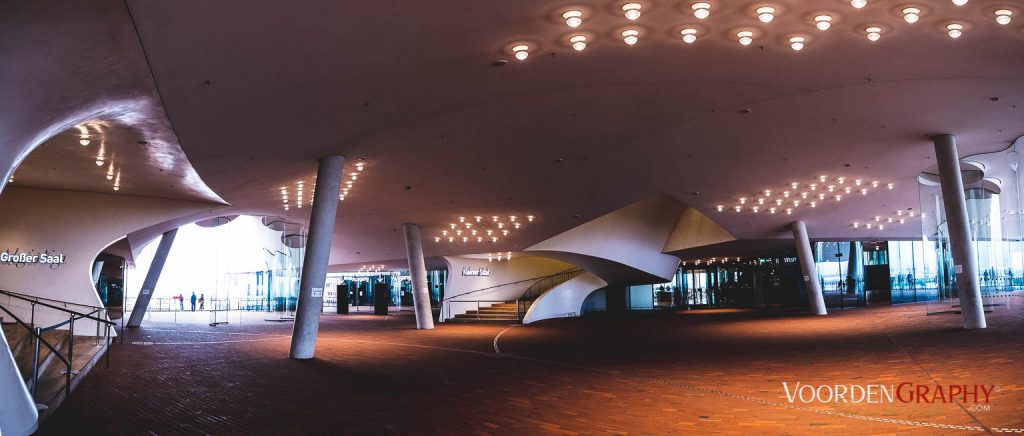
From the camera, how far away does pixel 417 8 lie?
745cm

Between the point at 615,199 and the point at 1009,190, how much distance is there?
10.7 meters

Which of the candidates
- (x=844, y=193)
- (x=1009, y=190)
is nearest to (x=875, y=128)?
(x=1009, y=190)

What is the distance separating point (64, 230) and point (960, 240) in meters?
23.1

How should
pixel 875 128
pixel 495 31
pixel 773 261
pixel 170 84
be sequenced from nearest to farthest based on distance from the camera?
pixel 495 31 < pixel 170 84 < pixel 875 128 < pixel 773 261

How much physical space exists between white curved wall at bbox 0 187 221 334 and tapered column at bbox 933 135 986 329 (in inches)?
834

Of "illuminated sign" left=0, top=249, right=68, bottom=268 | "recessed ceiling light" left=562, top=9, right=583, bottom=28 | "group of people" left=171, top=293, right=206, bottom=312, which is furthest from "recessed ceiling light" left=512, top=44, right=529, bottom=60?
"group of people" left=171, top=293, right=206, bottom=312

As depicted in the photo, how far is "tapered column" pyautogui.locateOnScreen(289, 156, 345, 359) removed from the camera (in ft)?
45.6

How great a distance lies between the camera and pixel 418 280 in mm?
25219

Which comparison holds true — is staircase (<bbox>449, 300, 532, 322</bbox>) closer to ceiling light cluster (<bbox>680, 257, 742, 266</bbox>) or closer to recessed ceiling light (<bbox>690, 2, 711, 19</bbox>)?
ceiling light cluster (<bbox>680, 257, 742, 266</bbox>)

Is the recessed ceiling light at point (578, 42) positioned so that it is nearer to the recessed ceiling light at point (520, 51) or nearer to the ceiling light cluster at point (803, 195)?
the recessed ceiling light at point (520, 51)

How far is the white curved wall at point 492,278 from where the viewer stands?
3481 cm

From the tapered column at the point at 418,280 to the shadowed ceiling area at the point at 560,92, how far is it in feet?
17.5

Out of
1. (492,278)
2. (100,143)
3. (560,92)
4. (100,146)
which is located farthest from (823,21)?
(492,278)

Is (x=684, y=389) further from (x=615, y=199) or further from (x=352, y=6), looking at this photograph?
(x=615, y=199)
